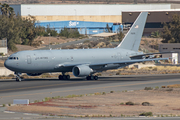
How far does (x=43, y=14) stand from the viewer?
511 feet

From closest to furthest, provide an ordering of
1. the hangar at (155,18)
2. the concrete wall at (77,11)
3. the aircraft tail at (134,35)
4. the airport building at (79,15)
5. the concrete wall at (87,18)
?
1. the aircraft tail at (134,35)
2. the hangar at (155,18)
3. the airport building at (79,15)
4. the concrete wall at (77,11)
5. the concrete wall at (87,18)

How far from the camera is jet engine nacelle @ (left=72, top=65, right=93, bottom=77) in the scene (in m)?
44.4

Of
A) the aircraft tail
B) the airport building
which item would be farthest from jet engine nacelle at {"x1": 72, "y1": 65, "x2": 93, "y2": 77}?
the airport building

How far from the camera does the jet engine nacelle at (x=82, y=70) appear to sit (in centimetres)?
4438

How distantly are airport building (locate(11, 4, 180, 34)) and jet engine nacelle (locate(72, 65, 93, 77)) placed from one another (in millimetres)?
105942

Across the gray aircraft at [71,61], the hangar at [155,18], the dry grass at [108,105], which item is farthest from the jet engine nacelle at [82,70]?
the hangar at [155,18]

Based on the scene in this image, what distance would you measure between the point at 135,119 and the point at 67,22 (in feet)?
444

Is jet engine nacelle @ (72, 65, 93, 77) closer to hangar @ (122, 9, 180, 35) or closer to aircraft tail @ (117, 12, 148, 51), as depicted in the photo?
aircraft tail @ (117, 12, 148, 51)

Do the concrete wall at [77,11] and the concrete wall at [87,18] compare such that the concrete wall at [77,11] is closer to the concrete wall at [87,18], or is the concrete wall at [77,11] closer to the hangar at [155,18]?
the concrete wall at [87,18]

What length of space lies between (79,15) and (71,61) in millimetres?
116524

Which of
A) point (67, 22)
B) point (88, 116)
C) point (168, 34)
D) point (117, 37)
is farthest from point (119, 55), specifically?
point (67, 22)

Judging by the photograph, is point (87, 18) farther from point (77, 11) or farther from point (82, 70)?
point (82, 70)

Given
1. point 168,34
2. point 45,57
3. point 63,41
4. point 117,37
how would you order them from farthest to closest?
1. point 117,37
2. point 63,41
3. point 168,34
4. point 45,57

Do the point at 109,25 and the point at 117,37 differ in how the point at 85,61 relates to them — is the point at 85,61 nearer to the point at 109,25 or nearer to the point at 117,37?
the point at 117,37
